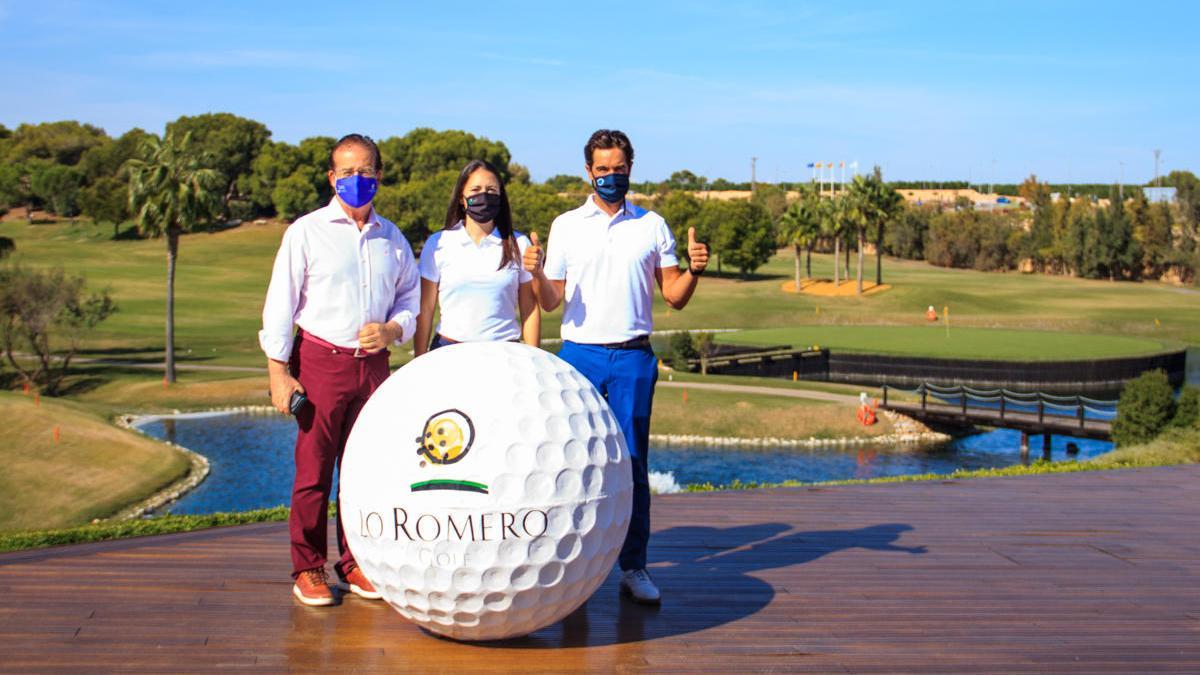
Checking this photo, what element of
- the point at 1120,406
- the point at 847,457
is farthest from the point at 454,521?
the point at 847,457

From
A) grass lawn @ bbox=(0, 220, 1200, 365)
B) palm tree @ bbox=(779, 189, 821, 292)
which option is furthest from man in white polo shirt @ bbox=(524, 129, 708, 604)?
palm tree @ bbox=(779, 189, 821, 292)

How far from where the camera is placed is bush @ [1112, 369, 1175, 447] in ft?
91.5

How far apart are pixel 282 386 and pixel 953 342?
56.0 m

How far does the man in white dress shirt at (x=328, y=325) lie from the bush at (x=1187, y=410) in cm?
2501

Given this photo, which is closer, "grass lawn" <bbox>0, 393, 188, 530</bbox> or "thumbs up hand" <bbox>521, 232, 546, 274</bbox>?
"thumbs up hand" <bbox>521, 232, 546, 274</bbox>

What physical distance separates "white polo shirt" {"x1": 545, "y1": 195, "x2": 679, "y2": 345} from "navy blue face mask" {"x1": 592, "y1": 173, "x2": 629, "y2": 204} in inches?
3.8

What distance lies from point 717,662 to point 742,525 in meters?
3.50

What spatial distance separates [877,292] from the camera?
8312cm

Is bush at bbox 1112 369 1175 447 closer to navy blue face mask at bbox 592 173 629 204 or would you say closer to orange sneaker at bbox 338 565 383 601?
navy blue face mask at bbox 592 173 629 204

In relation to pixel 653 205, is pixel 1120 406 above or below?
below

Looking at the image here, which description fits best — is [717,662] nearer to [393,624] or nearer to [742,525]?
[393,624]

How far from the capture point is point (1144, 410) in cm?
2819

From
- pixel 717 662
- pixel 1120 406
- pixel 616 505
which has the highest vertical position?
pixel 616 505

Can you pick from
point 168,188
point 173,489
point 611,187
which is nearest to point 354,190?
point 611,187
